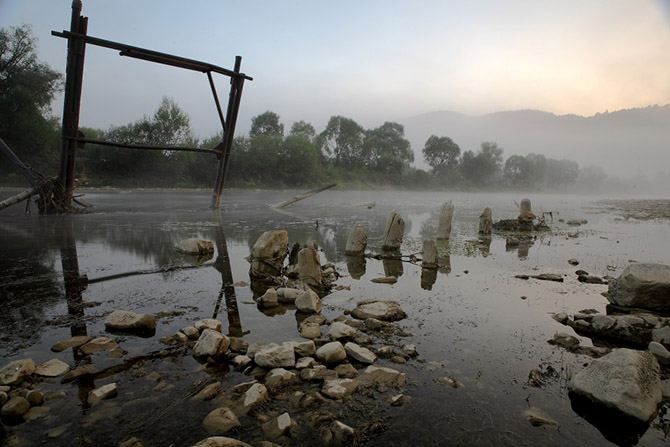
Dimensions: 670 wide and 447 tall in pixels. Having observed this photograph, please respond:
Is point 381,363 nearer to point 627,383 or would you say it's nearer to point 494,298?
point 627,383

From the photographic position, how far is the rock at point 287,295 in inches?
265

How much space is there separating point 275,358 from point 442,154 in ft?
416

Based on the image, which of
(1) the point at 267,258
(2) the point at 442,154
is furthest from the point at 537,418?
(2) the point at 442,154

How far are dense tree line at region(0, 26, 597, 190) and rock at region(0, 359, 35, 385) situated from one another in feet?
67.1

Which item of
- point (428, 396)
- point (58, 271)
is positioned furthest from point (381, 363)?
point (58, 271)

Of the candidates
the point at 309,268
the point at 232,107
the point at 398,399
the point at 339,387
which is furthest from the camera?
the point at 232,107

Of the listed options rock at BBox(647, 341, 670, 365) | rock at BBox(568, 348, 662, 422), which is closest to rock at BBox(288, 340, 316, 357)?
rock at BBox(568, 348, 662, 422)

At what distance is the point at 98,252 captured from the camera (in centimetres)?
1084

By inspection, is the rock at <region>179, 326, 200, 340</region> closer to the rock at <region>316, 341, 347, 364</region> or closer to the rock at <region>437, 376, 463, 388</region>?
the rock at <region>316, 341, 347, 364</region>

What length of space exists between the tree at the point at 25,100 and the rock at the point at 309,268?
→ 163 ft

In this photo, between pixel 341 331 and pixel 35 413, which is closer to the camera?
pixel 35 413

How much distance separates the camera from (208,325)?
5.22m

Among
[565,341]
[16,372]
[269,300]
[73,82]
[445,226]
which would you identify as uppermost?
[73,82]

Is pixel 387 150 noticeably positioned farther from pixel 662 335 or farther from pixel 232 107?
pixel 662 335
